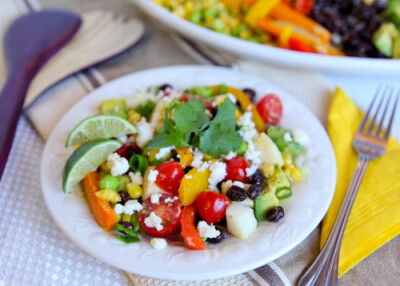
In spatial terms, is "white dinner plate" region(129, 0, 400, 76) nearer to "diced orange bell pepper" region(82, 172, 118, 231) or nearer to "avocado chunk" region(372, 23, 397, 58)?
"avocado chunk" region(372, 23, 397, 58)

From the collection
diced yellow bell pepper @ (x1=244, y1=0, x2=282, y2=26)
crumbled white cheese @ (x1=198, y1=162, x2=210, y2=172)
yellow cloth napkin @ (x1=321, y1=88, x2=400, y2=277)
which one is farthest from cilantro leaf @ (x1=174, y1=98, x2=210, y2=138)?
diced yellow bell pepper @ (x1=244, y1=0, x2=282, y2=26)

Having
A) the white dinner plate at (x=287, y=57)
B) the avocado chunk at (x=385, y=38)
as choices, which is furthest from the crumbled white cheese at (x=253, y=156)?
the avocado chunk at (x=385, y=38)

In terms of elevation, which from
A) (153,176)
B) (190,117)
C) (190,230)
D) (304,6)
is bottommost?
(190,230)

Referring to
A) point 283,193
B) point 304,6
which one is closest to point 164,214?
point 283,193

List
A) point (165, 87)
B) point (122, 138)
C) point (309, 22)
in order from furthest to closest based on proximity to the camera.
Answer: point (309, 22) < point (165, 87) < point (122, 138)

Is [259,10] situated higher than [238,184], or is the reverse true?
[259,10]

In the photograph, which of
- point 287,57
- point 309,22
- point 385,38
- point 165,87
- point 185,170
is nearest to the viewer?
point 185,170

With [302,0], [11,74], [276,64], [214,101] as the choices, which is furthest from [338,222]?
[11,74]

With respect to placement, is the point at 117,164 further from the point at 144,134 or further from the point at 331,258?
the point at 331,258
